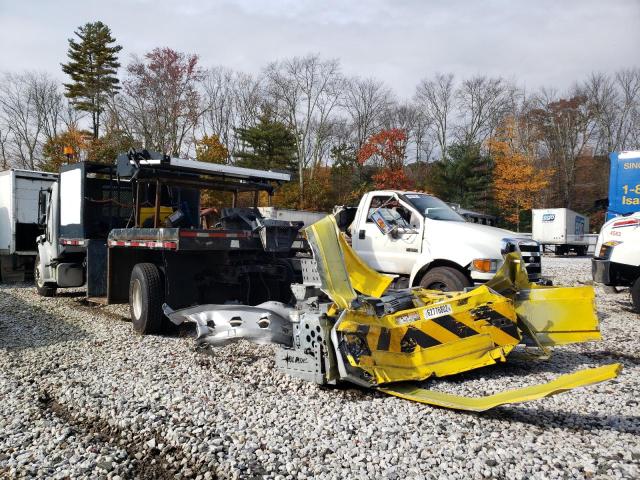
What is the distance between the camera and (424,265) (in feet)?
24.7

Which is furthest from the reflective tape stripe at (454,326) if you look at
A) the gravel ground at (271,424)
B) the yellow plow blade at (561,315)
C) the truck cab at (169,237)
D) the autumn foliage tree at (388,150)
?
the autumn foliage tree at (388,150)

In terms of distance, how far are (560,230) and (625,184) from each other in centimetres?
1486

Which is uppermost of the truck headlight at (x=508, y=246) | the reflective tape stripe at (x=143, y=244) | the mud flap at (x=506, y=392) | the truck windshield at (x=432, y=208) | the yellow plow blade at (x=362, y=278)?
the truck windshield at (x=432, y=208)

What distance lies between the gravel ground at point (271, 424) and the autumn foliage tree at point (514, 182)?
1384 inches

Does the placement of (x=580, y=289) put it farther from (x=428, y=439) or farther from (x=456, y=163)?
(x=456, y=163)

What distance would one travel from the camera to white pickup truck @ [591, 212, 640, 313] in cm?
840

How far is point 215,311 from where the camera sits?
5.50m

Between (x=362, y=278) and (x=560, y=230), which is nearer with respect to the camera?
(x=362, y=278)

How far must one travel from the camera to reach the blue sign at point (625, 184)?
1369cm

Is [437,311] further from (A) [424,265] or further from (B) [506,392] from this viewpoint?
(A) [424,265]

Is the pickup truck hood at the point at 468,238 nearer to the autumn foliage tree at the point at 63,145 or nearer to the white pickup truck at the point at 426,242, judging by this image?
the white pickup truck at the point at 426,242

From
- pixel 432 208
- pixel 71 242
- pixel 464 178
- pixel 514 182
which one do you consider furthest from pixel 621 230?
pixel 514 182

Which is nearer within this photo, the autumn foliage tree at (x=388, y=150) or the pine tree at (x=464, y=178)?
the autumn foliage tree at (x=388, y=150)

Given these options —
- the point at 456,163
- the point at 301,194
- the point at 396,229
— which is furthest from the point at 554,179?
the point at 396,229
